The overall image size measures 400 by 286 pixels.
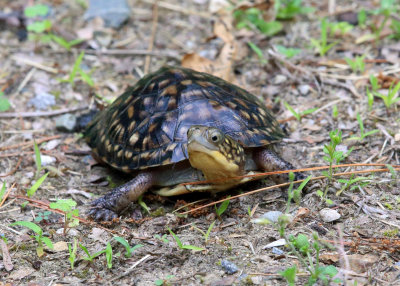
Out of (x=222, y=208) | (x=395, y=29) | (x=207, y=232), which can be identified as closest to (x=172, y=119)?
(x=222, y=208)

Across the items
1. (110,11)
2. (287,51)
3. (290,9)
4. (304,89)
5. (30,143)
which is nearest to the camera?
(30,143)

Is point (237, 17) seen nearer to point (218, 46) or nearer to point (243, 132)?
point (218, 46)

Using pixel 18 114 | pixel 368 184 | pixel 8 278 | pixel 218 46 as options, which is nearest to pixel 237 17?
pixel 218 46

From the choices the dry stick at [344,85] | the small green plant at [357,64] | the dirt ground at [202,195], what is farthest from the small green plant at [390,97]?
the small green plant at [357,64]

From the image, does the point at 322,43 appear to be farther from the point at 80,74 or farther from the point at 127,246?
the point at 127,246

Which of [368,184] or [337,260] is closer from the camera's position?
[337,260]
